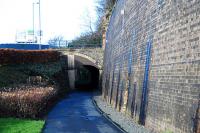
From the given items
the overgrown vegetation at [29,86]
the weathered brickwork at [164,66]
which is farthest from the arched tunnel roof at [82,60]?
the weathered brickwork at [164,66]

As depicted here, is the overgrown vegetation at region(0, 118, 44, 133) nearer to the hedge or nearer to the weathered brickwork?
the weathered brickwork

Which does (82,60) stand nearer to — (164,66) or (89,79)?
(89,79)

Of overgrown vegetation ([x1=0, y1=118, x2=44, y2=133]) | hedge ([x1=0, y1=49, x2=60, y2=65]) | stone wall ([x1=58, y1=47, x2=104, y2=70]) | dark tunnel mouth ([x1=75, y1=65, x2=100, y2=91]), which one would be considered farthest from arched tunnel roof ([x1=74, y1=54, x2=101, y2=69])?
overgrown vegetation ([x1=0, y1=118, x2=44, y2=133])

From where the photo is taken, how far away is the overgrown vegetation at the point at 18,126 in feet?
50.9

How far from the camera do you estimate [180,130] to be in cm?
1248

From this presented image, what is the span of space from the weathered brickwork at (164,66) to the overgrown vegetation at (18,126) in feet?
13.5

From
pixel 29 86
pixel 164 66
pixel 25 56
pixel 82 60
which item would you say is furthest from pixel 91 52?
pixel 164 66

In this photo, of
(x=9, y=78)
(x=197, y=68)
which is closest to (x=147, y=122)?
(x=197, y=68)

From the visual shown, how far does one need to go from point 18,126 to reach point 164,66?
5.94 m

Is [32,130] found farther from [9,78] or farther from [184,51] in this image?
[9,78]

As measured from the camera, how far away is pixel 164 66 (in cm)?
1480

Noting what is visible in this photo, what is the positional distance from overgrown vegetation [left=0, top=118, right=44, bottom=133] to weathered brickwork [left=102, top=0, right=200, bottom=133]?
162 inches

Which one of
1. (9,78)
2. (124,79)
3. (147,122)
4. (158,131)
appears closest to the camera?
(158,131)

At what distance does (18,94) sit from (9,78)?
8995mm
